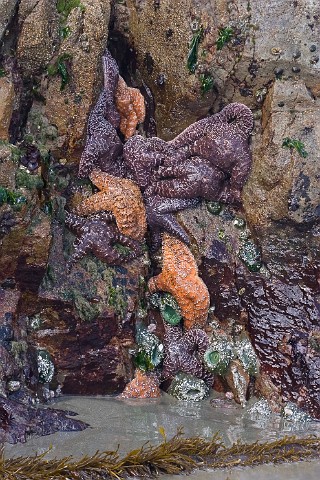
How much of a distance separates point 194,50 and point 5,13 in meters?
2.03

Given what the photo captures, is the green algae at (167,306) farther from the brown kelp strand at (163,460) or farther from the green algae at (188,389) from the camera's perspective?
the brown kelp strand at (163,460)

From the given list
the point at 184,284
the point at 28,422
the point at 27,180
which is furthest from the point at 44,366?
the point at 27,180

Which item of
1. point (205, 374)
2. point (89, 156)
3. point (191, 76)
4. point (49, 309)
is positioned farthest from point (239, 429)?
point (191, 76)

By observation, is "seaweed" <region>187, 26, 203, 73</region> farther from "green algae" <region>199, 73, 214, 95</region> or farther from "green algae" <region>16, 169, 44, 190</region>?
"green algae" <region>16, 169, 44, 190</region>

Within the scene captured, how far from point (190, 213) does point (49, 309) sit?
191cm

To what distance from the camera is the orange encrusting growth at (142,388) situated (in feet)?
20.0

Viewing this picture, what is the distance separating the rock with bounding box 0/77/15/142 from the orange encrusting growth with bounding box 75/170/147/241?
105 centimetres

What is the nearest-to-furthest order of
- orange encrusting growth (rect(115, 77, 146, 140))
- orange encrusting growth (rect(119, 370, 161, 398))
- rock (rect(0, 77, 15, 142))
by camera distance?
rock (rect(0, 77, 15, 142))
orange encrusting growth (rect(119, 370, 161, 398))
orange encrusting growth (rect(115, 77, 146, 140))

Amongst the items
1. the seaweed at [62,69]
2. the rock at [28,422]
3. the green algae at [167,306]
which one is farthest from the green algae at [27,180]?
the rock at [28,422]

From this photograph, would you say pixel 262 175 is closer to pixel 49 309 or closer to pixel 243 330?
pixel 243 330

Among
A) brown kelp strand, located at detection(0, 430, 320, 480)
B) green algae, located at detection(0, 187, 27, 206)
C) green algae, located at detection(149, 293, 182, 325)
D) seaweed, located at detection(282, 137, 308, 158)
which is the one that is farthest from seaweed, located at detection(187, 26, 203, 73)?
brown kelp strand, located at detection(0, 430, 320, 480)

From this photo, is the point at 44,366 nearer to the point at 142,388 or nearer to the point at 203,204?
the point at 142,388

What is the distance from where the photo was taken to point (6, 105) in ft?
19.9

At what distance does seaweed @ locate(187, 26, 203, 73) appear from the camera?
6.51m
